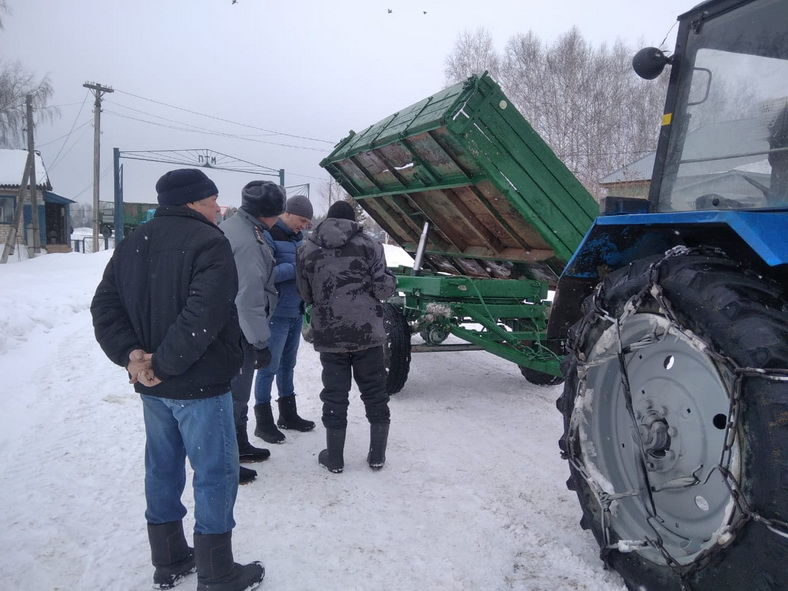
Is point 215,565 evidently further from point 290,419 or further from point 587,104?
point 587,104

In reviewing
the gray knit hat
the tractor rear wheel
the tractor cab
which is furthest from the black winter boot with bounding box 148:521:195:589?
the tractor rear wheel

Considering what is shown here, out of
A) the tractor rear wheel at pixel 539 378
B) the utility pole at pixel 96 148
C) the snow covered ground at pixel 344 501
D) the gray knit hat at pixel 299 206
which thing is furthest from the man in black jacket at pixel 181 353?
the utility pole at pixel 96 148

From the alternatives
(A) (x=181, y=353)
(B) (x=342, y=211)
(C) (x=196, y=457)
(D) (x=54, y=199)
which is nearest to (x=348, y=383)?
(B) (x=342, y=211)

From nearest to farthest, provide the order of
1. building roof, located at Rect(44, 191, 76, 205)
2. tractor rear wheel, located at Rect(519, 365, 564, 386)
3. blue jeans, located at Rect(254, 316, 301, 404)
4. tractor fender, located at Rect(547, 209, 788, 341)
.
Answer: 1. tractor fender, located at Rect(547, 209, 788, 341)
2. blue jeans, located at Rect(254, 316, 301, 404)
3. tractor rear wheel, located at Rect(519, 365, 564, 386)
4. building roof, located at Rect(44, 191, 76, 205)

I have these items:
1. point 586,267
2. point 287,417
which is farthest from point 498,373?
point 586,267

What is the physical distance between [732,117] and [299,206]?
111 inches

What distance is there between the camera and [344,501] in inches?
124

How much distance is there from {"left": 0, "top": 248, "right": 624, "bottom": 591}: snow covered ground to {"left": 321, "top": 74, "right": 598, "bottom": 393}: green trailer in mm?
634

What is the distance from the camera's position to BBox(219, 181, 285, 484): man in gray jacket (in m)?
3.26

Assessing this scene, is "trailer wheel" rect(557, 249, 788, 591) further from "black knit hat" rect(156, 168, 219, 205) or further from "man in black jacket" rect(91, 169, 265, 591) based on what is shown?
"black knit hat" rect(156, 168, 219, 205)

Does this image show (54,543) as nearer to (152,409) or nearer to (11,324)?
(152,409)

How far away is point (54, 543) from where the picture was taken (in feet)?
8.61

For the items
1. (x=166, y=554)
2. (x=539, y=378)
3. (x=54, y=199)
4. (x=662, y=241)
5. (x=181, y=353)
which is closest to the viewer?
(x=181, y=353)

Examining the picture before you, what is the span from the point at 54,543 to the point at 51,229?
35.7 m
